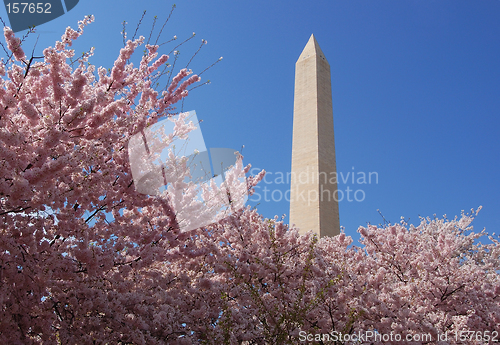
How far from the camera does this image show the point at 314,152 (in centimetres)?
1374

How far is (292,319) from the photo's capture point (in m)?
4.41

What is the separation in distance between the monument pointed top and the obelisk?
54 mm

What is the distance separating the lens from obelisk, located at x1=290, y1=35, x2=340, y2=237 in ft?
42.9

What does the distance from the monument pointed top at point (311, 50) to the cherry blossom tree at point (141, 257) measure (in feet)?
35.6

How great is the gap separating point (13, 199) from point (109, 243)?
1101 millimetres

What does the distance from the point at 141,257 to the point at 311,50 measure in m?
14.2

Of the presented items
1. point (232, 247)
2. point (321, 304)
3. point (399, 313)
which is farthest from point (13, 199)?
point (399, 313)

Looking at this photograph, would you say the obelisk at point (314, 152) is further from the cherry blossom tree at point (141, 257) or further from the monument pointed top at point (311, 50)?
the cherry blossom tree at point (141, 257)

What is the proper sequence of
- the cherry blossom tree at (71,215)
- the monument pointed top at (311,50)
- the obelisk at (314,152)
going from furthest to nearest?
the monument pointed top at (311,50)
the obelisk at (314,152)
the cherry blossom tree at (71,215)

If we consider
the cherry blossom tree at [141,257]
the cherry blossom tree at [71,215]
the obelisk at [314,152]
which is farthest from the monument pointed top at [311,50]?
the cherry blossom tree at [71,215]

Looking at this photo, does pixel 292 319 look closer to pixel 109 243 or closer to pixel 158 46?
pixel 109 243

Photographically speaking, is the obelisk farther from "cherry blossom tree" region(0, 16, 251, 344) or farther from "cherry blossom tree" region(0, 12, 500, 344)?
"cherry blossom tree" region(0, 16, 251, 344)

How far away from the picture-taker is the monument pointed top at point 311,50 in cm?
1577

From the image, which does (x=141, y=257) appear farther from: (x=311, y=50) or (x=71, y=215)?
(x=311, y=50)
